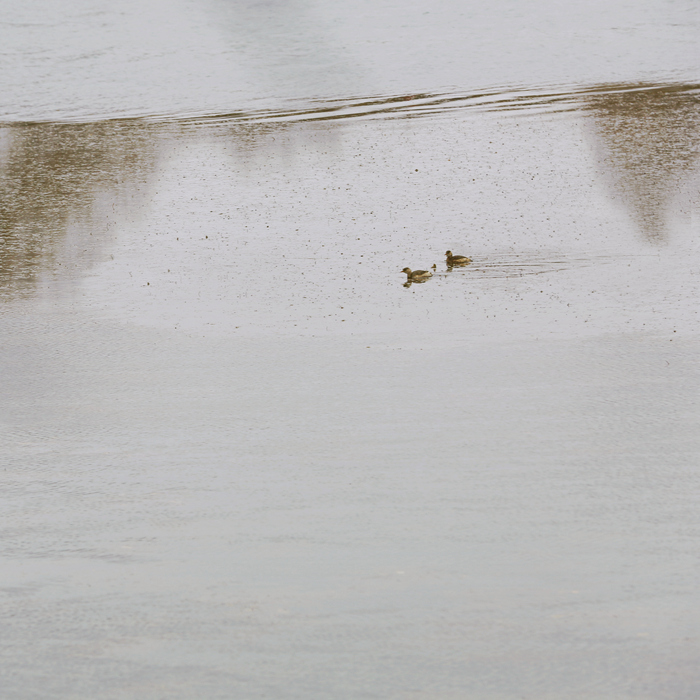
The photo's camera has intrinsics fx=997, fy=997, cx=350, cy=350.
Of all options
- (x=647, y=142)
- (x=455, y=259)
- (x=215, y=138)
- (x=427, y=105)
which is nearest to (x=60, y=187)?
(x=215, y=138)

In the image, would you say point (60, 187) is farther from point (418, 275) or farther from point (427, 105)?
point (427, 105)

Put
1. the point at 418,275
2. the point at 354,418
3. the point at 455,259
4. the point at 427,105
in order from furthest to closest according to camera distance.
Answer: the point at 427,105
the point at 455,259
the point at 418,275
the point at 354,418

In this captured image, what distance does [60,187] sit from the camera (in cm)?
2345

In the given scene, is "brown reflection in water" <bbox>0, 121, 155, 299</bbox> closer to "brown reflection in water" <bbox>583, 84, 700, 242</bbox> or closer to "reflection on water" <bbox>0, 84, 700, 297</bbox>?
"reflection on water" <bbox>0, 84, 700, 297</bbox>

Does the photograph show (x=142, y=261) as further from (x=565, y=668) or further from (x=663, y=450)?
(x=565, y=668)

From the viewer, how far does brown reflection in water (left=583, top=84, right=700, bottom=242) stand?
65.7 ft

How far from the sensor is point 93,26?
148 feet

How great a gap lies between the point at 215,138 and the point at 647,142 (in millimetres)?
11995

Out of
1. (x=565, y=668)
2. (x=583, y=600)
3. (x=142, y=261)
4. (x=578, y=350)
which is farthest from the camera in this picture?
(x=142, y=261)

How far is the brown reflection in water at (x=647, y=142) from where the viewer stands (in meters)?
20.0

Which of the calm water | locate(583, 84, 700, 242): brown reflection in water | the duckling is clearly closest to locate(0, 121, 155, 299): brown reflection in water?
the calm water

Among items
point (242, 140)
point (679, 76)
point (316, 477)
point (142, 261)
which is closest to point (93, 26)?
point (242, 140)

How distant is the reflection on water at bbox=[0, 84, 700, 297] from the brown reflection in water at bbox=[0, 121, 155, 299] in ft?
0.09

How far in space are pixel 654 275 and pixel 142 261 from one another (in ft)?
28.2
